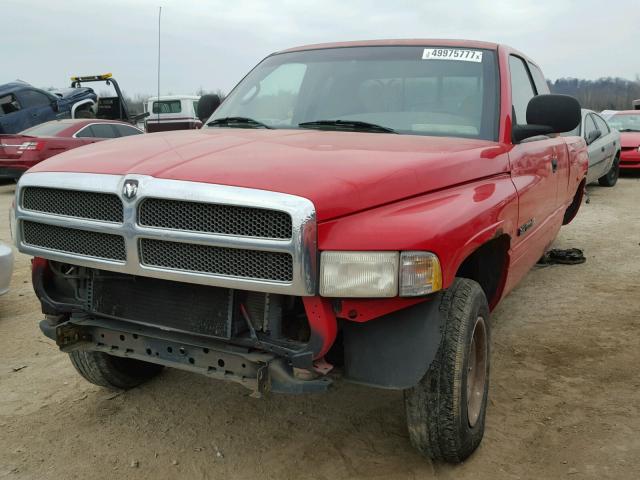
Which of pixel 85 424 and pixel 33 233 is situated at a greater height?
pixel 33 233

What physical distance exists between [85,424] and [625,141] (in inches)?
521

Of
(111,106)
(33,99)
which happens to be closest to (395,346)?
(33,99)

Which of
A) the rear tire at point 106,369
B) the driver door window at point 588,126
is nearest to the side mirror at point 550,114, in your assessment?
the rear tire at point 106,369

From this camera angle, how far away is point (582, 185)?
6.05m

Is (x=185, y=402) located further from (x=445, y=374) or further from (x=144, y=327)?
(x=445, y=374)

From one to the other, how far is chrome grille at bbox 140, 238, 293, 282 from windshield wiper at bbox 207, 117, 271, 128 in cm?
142

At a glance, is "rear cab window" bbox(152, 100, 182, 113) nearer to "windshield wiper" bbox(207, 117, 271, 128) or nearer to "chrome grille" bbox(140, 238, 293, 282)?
"windshield wiper" bbox(207, 117, 271, 128)

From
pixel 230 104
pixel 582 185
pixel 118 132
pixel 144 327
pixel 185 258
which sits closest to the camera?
pixel 185 258

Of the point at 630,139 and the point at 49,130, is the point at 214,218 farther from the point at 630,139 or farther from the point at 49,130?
the point at 630,139

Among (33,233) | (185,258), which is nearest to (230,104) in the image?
(33,233)

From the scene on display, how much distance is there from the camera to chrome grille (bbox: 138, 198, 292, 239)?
218cm

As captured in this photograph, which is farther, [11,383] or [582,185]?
[582,185]

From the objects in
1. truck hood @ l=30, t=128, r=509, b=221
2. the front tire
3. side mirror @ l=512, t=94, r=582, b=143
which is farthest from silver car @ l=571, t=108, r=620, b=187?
the front tire

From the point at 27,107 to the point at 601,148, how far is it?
1298 centimetres
